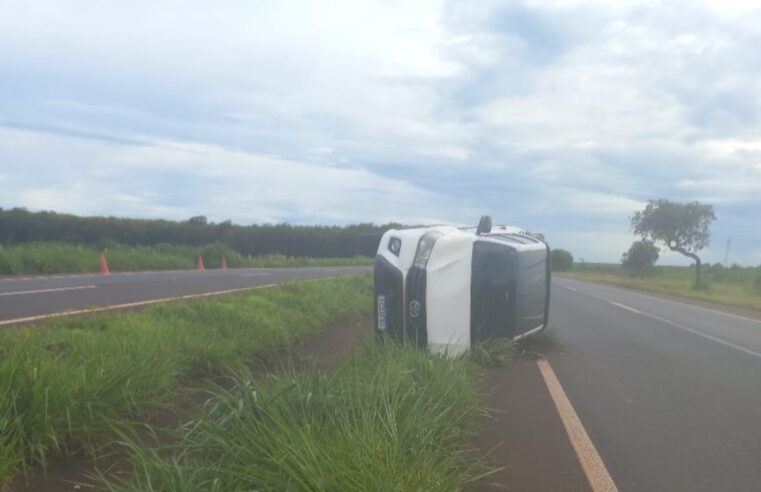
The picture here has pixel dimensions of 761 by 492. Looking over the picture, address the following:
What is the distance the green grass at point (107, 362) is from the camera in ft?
19.5

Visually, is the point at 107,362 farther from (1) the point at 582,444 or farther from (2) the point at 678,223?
(2) the point at 678,223

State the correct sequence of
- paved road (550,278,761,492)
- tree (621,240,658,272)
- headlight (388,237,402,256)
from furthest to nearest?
tree (621,240,658,272)
headlight (388,237,402,256)
paved road (550,278,761,492)

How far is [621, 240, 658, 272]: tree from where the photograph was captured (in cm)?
6941

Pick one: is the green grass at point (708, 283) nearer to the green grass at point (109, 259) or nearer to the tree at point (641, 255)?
the tree at point (641, 255)

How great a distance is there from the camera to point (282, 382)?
21.9 ft

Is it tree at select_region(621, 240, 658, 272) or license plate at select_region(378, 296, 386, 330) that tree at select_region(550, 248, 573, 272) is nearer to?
tree at select_region(621, 240, 658, 272)

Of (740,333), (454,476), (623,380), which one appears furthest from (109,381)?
(740,333)

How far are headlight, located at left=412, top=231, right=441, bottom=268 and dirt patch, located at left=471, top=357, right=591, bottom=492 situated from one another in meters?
1.56

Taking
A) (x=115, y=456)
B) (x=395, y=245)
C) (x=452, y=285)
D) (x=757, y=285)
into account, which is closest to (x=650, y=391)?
(x=452, y=285)

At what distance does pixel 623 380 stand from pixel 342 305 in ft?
27.6

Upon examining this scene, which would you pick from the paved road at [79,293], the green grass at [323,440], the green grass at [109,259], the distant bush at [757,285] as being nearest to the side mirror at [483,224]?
the green grass at [323,440]

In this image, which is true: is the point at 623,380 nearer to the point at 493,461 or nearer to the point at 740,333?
the point at 493,461

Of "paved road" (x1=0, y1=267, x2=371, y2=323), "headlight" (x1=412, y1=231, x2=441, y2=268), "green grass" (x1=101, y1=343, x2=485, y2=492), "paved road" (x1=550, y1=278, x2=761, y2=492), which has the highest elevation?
"headlight" (x1=412, y1=231, x2=441, y2=268)

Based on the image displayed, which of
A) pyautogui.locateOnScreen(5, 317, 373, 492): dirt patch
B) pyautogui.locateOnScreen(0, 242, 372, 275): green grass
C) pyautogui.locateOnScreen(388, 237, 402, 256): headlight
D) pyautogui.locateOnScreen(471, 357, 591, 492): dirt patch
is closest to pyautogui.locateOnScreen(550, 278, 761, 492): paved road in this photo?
pyautogui.locateOnScreen(471, 357, 591, 492): dirt patch
